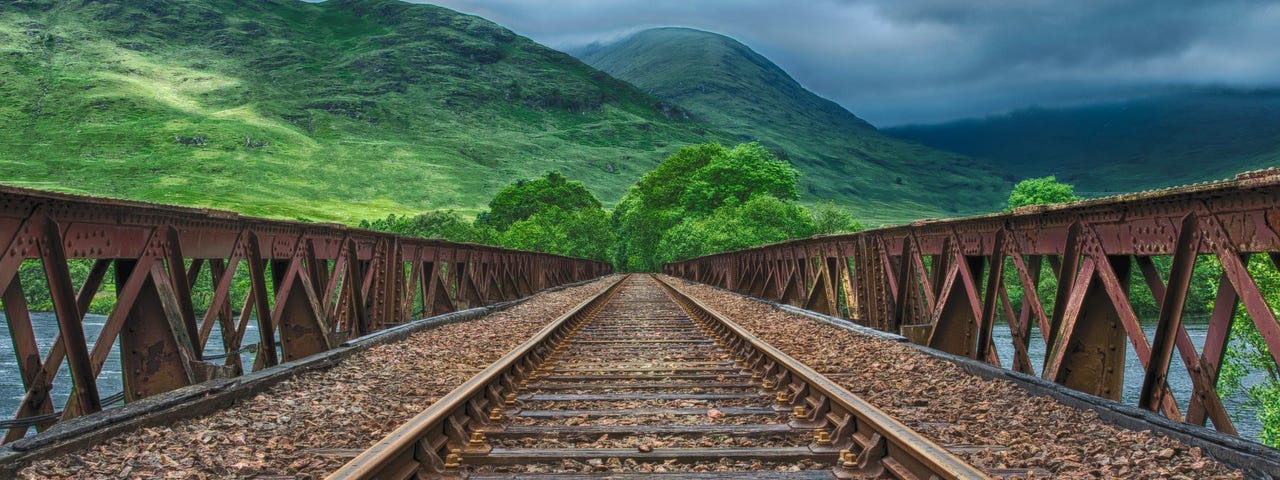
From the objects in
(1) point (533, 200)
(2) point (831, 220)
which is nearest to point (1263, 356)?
(2) point (831, 220)

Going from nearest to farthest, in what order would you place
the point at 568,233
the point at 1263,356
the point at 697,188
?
the point at 1263,356, the point at 697,188, the point at 568,233

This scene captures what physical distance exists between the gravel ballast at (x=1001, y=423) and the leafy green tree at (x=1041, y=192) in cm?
7349

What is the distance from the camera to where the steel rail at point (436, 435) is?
4.10m

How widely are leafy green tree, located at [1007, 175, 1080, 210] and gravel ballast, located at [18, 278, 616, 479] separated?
7636 centimetres

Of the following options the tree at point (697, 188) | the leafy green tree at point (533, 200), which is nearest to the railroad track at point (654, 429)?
the tree at point (697, 188)

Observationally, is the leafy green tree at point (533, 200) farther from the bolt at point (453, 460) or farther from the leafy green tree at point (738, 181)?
the bolt at point (453, 460)

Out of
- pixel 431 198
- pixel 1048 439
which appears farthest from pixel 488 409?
Answer: pixel 431 198

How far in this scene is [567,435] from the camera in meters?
5.43

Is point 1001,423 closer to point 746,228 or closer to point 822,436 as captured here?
point 822,436

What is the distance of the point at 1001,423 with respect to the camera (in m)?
5.72

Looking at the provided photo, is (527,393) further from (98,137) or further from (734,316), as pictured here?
(98,137)

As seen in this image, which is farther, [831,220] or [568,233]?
[568,233]

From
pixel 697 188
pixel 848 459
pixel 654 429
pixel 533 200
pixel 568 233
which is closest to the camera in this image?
pixel 848 459

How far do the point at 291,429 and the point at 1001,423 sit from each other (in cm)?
503
